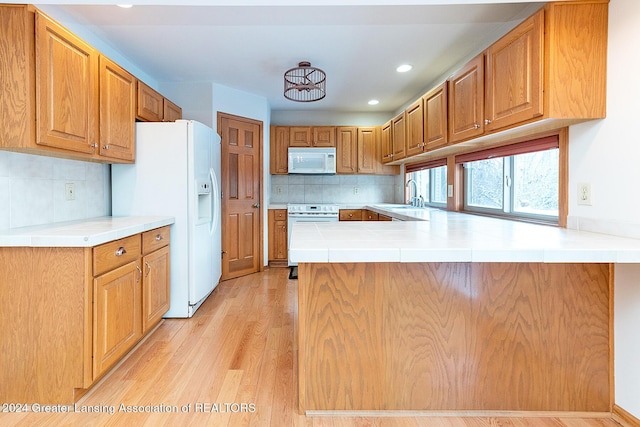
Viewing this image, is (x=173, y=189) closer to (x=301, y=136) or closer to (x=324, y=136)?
(x=301, y=136)

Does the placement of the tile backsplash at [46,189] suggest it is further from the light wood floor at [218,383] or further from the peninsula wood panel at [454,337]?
the peninsula wood panel at [454,337]

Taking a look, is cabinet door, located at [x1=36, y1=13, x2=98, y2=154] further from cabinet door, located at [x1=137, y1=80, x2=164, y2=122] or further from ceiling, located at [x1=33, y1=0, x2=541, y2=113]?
cabinet door, located at [x1=137, y1=80, x2=164, y2=122]

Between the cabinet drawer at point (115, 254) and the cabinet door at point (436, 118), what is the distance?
2.32 metres

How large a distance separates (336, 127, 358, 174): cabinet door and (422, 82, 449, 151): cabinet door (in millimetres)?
2059

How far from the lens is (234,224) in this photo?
14.1 ft

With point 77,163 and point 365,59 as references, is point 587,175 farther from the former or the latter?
point 77,163

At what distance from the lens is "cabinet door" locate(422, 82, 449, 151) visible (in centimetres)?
280

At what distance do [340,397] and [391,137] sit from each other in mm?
3436

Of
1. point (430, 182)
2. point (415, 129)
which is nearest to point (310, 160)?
point (430, 182)

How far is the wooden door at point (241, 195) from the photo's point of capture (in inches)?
165

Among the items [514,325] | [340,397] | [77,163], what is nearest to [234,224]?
[77,163]

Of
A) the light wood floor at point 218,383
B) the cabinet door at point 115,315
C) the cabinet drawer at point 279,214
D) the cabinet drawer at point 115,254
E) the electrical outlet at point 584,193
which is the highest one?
the electrical outlet at point 584,193

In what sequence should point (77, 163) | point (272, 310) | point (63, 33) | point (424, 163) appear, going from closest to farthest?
1. point (63, 33)
2. point (77, 163)
3. point (272, 310)
4. point (424, 163)

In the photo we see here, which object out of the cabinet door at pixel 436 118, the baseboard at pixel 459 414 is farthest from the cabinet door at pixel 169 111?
the baseboard at pixel 459 414
